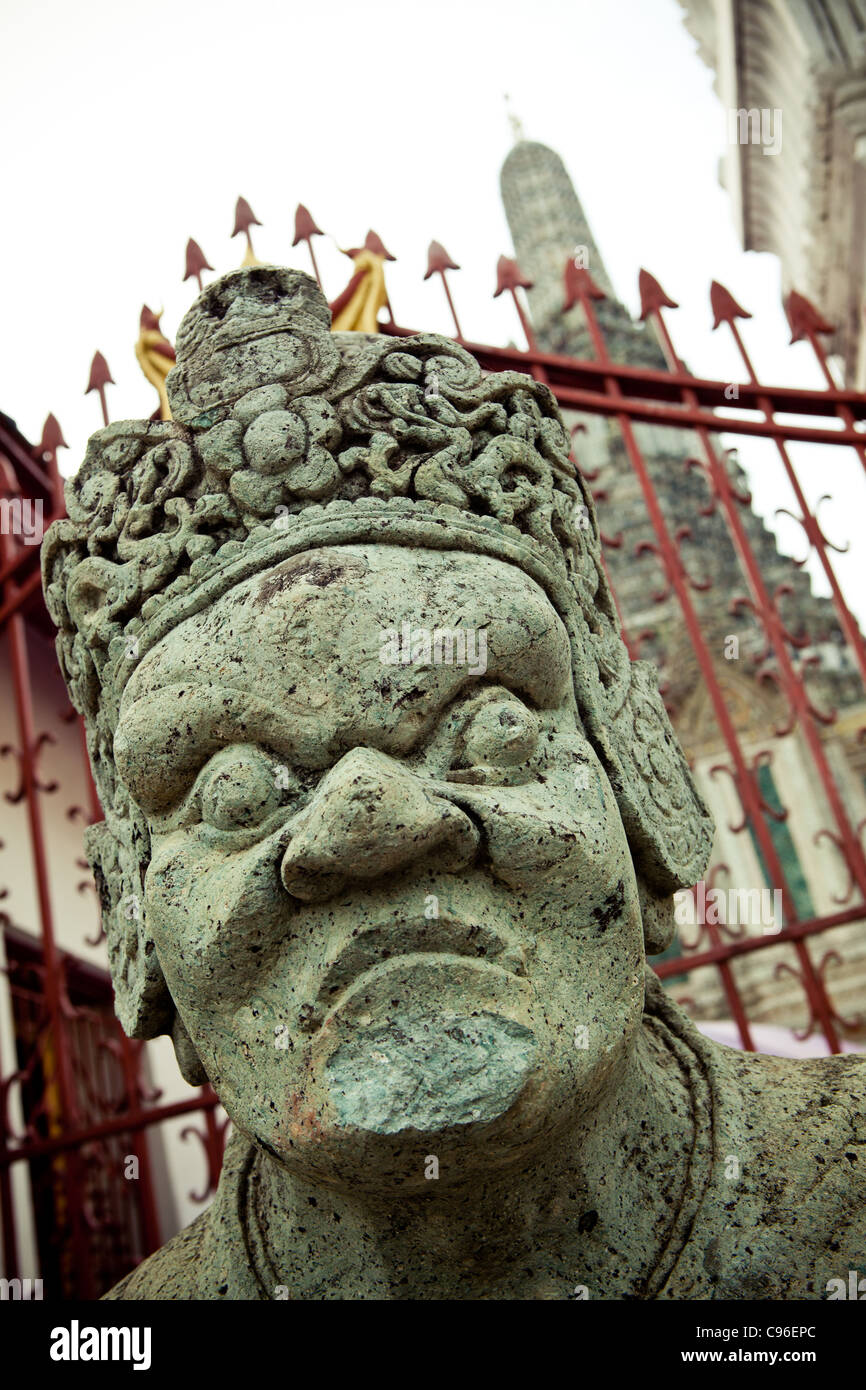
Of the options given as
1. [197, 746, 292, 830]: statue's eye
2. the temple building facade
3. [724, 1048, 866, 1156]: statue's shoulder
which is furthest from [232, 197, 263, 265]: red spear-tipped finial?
the temple building facade

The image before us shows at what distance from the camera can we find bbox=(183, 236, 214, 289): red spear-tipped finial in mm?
2977

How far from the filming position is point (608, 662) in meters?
1.87

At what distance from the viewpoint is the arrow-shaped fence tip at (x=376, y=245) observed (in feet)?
9.71

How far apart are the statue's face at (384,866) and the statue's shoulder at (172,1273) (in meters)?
0.49

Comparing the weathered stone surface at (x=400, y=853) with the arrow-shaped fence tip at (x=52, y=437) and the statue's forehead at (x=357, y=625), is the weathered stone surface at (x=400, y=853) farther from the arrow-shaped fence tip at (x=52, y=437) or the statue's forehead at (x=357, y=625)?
the arrow-shaped fence tip at (x=52, y=437)

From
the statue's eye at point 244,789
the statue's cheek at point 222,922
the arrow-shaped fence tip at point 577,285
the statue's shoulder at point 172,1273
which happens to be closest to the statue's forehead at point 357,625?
the statue's eye at point 244,789

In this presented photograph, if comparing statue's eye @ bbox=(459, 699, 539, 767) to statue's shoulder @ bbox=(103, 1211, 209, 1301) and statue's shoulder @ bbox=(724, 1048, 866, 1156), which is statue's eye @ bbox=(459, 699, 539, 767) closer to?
statue's shoulder @ bbox=(724, 1048, 866, 1156)

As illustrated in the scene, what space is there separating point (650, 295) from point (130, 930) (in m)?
2.26

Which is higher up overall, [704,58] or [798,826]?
[704,58]

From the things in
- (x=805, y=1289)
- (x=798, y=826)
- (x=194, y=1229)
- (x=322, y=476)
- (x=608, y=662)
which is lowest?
(x=805, y=1289)

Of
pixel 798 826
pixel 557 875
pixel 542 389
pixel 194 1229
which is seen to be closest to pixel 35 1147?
pixel 194 1229

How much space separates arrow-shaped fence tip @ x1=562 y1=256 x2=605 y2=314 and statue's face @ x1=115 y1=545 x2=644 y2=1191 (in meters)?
1.78

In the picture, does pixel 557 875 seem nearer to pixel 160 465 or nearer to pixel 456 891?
pixel 456 891
